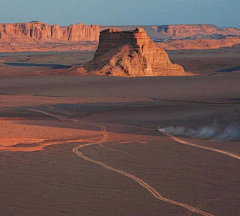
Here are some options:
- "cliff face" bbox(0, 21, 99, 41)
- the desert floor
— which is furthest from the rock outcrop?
"cliff face" bbox(0, 21, 99, 41)

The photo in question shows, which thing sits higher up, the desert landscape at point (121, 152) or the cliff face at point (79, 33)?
the cliff face at point (79, 33)

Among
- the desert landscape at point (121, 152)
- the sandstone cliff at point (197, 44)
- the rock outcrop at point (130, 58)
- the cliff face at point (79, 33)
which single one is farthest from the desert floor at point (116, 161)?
the cliff face at point (79, 33)

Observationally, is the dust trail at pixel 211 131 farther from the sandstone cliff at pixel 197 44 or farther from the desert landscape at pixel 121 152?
the sandstone cliff at pixel 197 44

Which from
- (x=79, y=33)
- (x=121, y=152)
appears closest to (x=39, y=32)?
(x=79, y=33)

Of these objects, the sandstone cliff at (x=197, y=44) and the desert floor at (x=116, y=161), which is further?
the sandstone cliff at (x=197, y=44)

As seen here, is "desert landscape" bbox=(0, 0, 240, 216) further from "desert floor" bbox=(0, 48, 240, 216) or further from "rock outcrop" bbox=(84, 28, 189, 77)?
"rock outcrop" bbox=(84, 28, 189, 77)

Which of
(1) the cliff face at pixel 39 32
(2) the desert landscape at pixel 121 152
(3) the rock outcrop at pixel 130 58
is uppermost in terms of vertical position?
(1) the cliff face at pixel 39 32

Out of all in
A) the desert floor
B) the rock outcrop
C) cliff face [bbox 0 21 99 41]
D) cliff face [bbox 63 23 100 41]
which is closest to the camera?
the desert floor

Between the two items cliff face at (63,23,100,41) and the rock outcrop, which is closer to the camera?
the rock outcrop
